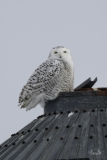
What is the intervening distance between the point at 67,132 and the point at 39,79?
3.49m

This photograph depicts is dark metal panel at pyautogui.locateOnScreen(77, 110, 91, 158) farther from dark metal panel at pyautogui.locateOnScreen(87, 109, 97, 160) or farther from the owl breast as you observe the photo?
the owl breast

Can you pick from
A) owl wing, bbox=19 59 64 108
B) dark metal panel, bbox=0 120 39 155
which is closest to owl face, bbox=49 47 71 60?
owl wing, bbox=19 59 64 108

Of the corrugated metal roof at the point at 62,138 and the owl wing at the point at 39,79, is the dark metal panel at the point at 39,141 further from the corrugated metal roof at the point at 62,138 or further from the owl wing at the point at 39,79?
the owl wing at the point at 39,79

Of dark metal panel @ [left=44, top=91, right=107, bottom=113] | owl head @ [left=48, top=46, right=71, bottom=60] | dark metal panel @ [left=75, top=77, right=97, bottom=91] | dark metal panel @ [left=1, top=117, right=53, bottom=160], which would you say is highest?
owl head @ [left=48, top=46, right=71, bottom=60]

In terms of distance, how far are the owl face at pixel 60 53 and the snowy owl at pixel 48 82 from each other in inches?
4.7

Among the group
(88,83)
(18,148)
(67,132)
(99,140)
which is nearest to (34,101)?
(88,83)

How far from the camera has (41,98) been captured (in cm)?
2039

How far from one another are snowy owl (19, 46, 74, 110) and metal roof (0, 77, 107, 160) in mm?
445

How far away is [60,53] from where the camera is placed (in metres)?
21.6

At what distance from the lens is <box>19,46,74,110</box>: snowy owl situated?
20.4 meters

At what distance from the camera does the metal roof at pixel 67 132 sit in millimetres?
15977

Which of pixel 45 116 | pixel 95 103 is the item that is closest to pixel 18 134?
pixel 45 116

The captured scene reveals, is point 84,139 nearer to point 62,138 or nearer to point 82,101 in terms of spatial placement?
point 62,138

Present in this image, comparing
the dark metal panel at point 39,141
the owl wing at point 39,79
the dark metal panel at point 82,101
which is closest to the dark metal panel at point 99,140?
the dark metal panel at point 82,101
